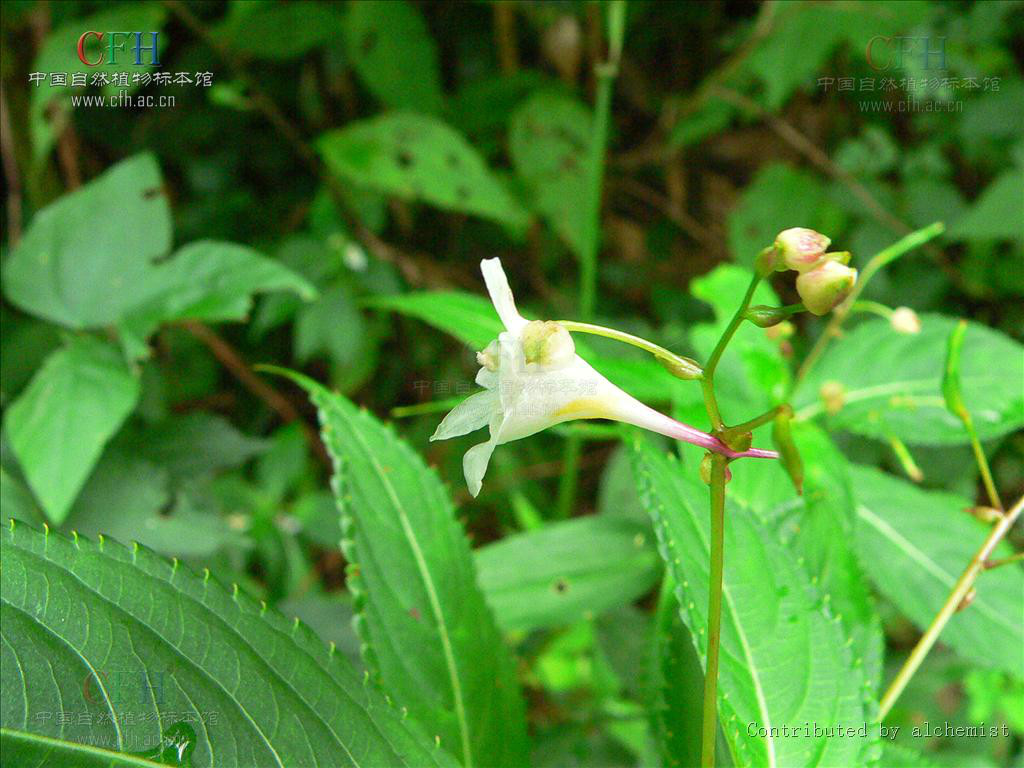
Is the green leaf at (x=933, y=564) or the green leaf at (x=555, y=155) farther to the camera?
the green leaf at (x=555, y=155)

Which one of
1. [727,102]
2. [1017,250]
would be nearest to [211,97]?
[727,102]

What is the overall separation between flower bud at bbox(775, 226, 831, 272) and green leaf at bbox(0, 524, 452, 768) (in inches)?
14.6

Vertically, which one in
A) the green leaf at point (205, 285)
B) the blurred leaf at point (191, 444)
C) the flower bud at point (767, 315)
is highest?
the flower bud at point (767, 315)

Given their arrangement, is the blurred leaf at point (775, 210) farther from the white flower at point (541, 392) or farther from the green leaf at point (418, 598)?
the white flower at point (541, 392)

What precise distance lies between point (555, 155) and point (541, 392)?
149 centimetres

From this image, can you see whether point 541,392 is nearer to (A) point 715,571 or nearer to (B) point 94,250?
(A) point 715,571

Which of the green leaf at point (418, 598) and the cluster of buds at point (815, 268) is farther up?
the cluster of buds at point (815, 268)

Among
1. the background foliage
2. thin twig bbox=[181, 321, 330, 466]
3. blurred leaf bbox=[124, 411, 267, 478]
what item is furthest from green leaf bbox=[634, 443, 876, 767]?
thin twig bbox=[181, 321, 330, 466]

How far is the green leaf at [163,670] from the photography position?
41cm

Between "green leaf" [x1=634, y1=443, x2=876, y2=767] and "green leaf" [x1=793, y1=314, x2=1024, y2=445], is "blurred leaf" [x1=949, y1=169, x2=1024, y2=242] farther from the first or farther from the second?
"green leaf" [x1=634, y1=443, x2=876, y2=767]

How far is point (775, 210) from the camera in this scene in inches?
75.3

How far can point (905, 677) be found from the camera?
0.61 m

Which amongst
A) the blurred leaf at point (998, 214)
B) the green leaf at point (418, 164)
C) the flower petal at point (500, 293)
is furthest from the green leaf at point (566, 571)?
the blurred leaf at point (998, 214)

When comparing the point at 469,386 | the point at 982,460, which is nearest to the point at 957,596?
the point at 982,460
